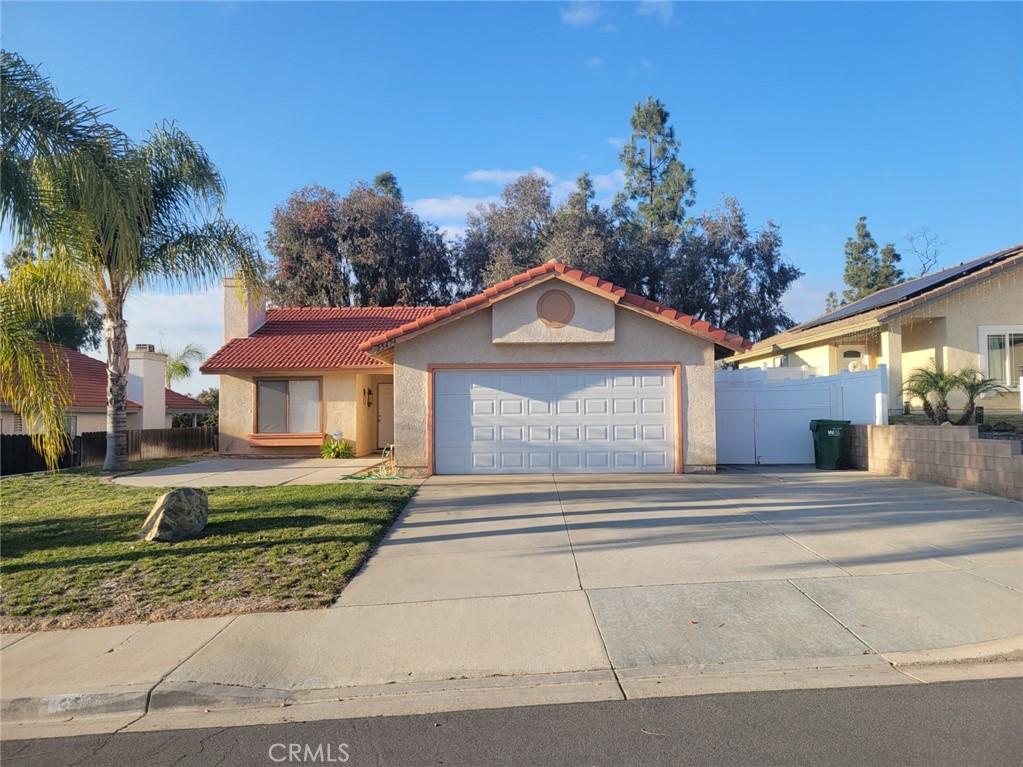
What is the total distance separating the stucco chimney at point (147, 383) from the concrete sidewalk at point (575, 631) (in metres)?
22.6

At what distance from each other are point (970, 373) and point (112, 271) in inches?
682

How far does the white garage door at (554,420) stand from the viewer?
47.8ft

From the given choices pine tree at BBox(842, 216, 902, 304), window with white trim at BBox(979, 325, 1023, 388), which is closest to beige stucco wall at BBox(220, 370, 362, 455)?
window with white trim at BBox(979, 325, 1023, 388)

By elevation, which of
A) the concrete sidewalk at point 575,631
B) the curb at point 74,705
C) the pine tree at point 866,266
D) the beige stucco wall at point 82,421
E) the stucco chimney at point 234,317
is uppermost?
the pine tree at point 866,266

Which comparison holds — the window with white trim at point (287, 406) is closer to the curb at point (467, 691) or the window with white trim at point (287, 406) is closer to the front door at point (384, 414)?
the front door at point (384, 414)

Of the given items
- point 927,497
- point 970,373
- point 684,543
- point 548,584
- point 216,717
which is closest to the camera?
point 216,717

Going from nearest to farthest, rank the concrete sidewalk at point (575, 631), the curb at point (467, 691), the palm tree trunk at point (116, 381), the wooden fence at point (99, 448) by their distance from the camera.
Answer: the curb at point (467, 691)
the concrete sidewalk at point (575, 631)
the palm tree trunk at point (116, 381)
the wooden fence at point (99, 448)

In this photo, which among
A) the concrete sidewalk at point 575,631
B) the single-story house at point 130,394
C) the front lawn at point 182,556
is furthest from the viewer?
the single-story house at point 130,394

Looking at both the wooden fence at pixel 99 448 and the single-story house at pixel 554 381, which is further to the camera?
the wooden fence at pixel 99 448

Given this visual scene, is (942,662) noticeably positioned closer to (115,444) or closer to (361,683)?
(361,683)

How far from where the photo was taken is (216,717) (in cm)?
479

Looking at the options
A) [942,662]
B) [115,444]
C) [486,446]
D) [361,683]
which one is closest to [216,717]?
[361,683]

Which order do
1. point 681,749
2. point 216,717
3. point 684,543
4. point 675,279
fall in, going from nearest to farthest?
1. point 681,749
2. point 216,717
3. point 684,543
4. point 675,279

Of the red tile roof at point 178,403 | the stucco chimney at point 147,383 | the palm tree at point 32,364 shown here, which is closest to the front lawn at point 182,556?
the palm tree at point 32,364
